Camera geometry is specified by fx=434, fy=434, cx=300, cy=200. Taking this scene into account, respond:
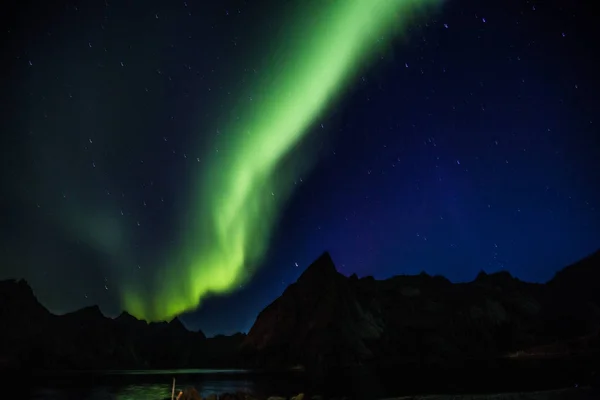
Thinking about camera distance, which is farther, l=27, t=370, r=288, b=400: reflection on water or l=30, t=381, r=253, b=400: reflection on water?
l=27, t=370, r=288, b=400: reflection on water

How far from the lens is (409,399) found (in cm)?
4584

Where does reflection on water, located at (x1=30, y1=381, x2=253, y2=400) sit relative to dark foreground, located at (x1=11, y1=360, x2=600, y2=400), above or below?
above

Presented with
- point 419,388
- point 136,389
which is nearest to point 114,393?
point 136,389

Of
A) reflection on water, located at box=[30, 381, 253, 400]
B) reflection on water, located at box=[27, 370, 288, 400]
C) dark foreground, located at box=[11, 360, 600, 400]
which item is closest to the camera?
dark foreground, located at box=[11, 360, 600, 400]

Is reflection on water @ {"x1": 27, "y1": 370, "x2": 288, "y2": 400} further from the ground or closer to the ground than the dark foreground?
further from the ground

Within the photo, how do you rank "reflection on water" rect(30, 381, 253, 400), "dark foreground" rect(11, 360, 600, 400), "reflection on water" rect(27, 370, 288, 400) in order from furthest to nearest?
"reflection on water" rect(27, 370, 288, 400) < "reflection on water" rect(30, 381, 253, 400) < "dark foreground" rect(11, 360, 600, 400)

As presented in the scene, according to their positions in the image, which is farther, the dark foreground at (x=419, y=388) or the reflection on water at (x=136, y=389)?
the reflection on water at (x=136, y=389)

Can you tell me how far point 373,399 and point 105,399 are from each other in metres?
48.6

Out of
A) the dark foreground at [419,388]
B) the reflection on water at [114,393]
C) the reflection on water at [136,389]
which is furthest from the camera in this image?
the reflection on water at [136,389]

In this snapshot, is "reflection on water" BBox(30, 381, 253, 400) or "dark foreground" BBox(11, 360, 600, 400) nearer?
"dark foreground" BBox(11, 360, 600, 400)

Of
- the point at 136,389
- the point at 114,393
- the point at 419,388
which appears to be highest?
the point at 136,389

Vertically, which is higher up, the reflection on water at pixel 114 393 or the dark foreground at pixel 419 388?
the reflection on water at pixel 114 393

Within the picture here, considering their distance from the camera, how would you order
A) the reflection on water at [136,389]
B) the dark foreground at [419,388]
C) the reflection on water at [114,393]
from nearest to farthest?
the dark foreground at [419,388]
the reflection on water at [114,393]
the reflection on water at [136,389]

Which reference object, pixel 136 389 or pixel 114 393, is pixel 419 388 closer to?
pixel 114 393
